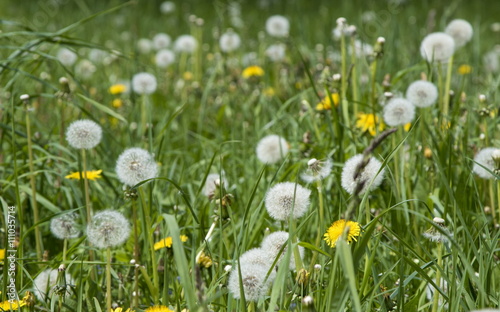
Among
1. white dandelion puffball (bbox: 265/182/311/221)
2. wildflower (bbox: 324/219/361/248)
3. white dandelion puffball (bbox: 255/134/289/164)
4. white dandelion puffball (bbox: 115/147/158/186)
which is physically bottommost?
wildflower (bbox: 324/219/361/248)

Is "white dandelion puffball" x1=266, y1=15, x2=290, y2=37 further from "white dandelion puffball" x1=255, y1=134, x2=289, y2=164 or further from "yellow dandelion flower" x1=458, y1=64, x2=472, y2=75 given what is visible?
"white dandelion puffball" x1=255, y1=134, x2=289, y2=164

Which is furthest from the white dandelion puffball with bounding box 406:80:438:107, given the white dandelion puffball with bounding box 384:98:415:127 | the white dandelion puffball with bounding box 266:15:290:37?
the white dandelion puffball with bounding box 266:15:290:37

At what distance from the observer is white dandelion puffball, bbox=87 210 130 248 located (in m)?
1.31

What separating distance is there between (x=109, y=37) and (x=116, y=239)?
4.49 meters

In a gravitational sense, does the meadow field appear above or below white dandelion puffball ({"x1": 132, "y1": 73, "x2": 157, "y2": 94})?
below

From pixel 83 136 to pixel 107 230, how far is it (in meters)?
0.34

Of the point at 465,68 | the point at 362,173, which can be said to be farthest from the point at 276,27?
the point at 362,173

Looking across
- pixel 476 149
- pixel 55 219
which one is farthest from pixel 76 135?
pixel 476 149

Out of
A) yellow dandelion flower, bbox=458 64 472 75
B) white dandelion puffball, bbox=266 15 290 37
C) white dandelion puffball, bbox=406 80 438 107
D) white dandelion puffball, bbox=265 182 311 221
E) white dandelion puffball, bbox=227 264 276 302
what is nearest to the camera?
white dandelion puffball, bbox=227 264 276 302

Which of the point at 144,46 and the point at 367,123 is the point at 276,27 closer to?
the point at 144,46

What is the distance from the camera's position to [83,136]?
1.57 metres

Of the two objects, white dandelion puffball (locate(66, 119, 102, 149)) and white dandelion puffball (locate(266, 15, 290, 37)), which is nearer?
white dandelion puffball (locate(66, 119, 102, 149))

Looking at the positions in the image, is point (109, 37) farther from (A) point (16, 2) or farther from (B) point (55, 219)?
(B) point (55, 219)

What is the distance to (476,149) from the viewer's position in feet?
6.49
